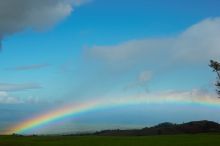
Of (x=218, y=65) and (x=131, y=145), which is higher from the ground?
(x=218, y=65)

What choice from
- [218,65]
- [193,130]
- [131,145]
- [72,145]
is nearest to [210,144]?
[131,145]

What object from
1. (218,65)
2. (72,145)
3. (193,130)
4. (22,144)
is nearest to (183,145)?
(72,145)

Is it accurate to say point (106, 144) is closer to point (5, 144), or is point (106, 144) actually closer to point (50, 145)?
point (50, 145)

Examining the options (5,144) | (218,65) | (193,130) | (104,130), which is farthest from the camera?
(104,130)

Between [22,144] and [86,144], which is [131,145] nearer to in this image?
[86,144]

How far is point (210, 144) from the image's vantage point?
55.5m

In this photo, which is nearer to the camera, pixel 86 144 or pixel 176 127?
pixel 86 144

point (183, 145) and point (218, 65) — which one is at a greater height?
point (218, 65)

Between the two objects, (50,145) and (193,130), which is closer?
(50,145)

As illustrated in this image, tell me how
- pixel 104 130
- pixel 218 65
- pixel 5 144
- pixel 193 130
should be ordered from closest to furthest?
pixel 5 144 < pixel 218 65 < pixel 193 130 < pixel 104 130

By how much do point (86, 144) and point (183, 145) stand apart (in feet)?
45.8

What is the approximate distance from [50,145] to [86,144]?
5230mm

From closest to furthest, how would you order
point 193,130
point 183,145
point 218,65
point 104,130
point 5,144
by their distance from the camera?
point 183,145 < point 5,144 < point 218,65 < point 193,130 < point 104,130

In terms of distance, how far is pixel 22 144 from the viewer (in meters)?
59.0
